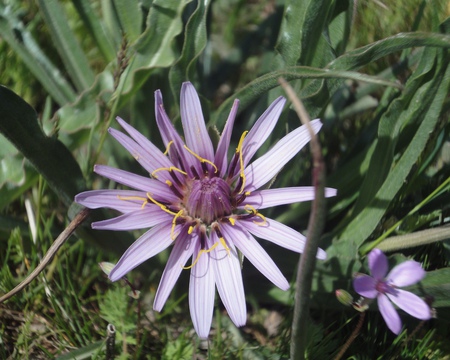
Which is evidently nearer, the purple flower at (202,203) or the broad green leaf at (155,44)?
the purple flower at (202,203)

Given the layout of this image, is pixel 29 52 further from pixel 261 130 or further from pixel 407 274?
pixel 407 274

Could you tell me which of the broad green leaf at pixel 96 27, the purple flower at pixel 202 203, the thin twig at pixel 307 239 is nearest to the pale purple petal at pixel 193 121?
the purple flower at pixel 202 203

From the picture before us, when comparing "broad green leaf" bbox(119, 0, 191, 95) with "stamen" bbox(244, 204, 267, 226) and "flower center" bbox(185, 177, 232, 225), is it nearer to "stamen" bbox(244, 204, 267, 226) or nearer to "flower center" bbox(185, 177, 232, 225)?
"flower center" bbox(185, 177, 232, 225)

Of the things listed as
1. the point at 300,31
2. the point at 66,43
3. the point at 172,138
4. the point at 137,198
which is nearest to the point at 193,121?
the point at 172,138

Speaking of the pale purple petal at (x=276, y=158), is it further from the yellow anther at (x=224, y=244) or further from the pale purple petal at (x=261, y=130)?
the yellow anther at (x=224, y=244)

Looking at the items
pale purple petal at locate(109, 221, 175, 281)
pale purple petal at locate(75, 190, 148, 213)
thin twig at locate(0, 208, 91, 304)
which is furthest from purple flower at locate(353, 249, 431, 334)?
thin twig at locate(0, 208, 91, 304)

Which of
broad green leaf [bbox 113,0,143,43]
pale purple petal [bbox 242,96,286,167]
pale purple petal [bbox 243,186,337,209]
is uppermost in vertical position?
broad green leaf [bbox 113,0,143,43]
